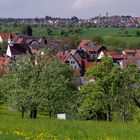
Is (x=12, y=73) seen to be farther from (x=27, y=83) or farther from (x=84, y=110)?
(x=84, y=110)

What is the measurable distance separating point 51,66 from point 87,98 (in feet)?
14.7

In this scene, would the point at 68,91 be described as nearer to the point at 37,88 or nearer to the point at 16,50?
the point at 37,88

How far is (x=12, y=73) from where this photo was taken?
49.2 metres

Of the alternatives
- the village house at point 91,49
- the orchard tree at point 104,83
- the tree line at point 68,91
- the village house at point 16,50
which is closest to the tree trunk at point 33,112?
the tree line at point 68,91

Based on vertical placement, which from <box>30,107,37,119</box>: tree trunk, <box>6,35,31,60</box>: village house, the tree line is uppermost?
<box>6,35,31,60</box>: village house

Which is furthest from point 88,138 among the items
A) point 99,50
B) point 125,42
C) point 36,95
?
point 125,42

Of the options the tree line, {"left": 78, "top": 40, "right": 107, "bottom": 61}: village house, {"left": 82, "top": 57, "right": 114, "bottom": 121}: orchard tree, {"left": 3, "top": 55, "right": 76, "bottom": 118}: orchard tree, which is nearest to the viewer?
{"left": 3, "top": 55, "right": 76, "bottom": 118}: orchard tree

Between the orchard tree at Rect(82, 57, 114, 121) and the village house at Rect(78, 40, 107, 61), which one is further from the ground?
the village house at Rect(78, 40, 107, 61)

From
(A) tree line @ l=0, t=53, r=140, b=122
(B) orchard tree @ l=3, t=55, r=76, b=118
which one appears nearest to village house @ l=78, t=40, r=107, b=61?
(A) tree line @ l=0, t=53, r=140, b=122

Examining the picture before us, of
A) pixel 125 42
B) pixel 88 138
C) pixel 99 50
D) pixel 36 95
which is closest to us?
pixel 88 138

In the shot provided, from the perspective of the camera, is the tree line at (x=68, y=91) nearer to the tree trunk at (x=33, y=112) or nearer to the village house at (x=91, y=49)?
the tree trunk at (x=33, y=112)

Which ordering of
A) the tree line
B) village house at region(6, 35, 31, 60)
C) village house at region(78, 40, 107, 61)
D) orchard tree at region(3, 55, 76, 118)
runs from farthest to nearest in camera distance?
village house at region(78, 40, 107, 61) < village house at region(6, 35, 31, 60) < the tree line < orchard tree at region(3, 55, 76, 118)

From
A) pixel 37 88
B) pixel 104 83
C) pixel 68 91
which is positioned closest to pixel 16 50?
pixel 68 91

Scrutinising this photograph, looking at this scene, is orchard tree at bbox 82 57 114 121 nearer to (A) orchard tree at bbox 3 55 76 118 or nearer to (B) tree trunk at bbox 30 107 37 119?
(A) orchard tree at bbox 3 55 76 118
